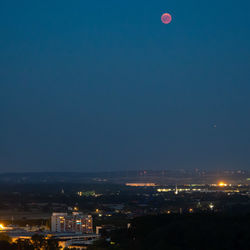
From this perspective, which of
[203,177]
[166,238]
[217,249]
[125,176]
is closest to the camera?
[217,249]

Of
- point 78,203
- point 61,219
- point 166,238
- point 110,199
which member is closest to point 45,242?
point 166,238

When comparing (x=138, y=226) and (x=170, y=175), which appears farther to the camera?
(x=170, y=175)

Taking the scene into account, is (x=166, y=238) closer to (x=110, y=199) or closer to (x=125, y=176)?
(x=110, y=199)

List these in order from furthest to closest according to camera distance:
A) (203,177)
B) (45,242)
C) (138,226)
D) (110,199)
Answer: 1. (203,177)
2. (110,199)
3. (138,226)
4. (45,242)

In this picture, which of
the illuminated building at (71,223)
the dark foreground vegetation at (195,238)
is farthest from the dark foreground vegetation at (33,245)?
the illuminated building at (71,223)

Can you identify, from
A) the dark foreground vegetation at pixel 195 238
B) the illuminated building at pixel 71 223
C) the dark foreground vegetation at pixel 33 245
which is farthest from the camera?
the illuminated building at pixel 71 223

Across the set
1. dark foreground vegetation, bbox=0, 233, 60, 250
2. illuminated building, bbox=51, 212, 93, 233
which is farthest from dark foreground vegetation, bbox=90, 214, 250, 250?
illuminated building, bbox=51, 212, 93, 233

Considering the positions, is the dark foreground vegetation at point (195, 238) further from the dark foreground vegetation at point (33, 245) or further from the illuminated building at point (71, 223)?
the illuminated building at point (71, 223)

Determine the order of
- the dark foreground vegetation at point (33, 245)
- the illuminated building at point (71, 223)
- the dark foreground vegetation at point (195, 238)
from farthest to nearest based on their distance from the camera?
the illuminated building at point (71, 223), the dark foreground vegetation at point (33, 245), the dark foreground vegetation at point (195, 238)

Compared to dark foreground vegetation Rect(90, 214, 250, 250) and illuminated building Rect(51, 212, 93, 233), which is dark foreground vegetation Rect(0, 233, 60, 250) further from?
illuminated building Rect(51, 212, 93, 233)

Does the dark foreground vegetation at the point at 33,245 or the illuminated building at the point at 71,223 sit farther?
the illuminated building at the point at 71,223
